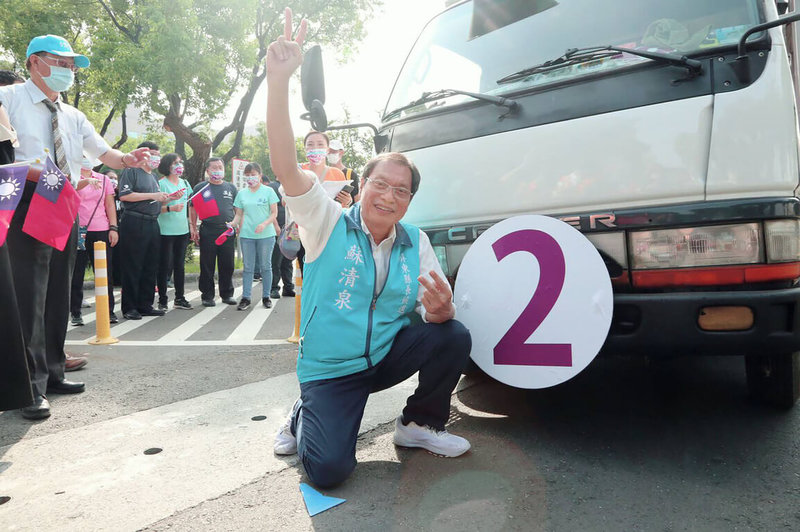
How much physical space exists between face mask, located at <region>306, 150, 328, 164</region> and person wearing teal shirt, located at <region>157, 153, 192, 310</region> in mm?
2432

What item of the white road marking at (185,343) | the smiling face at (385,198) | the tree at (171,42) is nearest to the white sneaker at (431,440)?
the smiling face at (385,198)

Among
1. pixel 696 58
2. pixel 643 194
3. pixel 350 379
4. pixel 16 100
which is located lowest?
pixel 350 379

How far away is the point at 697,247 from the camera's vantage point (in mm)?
2279

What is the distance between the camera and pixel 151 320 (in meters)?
6.69

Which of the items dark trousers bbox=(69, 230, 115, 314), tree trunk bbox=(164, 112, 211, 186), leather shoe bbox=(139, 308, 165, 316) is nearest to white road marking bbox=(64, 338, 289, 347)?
dark trousers bbox=(69, 230, 115, 314)

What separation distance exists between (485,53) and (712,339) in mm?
1842

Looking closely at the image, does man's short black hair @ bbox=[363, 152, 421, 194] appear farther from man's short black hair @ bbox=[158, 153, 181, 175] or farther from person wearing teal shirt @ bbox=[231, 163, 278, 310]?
man's short black hair @ bbox=[158, 153, 181, 175]

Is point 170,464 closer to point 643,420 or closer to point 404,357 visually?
point 404,357

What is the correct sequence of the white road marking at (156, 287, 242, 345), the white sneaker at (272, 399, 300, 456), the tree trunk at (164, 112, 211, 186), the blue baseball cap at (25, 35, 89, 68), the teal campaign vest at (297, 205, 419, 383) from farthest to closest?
the tree trunk at (164, 112, 211, 186), the white road marking at (156, 287, 242, 345), the blue baseball cap at (25, 35, 89, 68), the white sneaker at (272, 399, 300, 456), the teal campaign vest at (297, 205, 419, 383)

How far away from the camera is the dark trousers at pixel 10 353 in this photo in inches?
97.6

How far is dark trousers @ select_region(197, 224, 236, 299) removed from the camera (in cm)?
741

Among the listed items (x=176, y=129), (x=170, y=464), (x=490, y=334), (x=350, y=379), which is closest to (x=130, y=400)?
(x=170, y=464)

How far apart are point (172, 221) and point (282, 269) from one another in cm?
205

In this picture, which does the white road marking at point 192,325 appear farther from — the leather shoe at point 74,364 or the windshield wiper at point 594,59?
the windshield wiper at point 594,59
